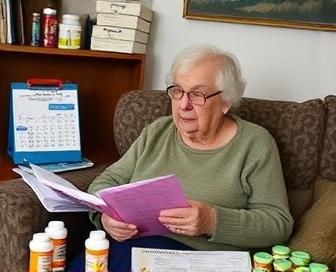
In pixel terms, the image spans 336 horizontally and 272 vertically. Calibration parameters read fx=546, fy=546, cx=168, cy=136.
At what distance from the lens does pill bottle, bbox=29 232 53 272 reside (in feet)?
4.42

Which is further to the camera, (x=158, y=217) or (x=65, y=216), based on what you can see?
(x=65, y=216)

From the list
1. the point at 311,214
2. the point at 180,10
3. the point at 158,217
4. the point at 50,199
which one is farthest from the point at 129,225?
the point at 180,10

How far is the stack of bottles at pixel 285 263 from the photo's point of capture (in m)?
1.33

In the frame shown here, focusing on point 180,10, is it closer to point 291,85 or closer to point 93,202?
point 291,85

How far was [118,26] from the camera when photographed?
7.13 ft

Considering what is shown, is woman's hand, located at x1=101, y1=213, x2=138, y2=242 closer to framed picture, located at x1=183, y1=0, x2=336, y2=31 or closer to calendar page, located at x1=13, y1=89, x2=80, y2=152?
calendar page, located at x1=13, y1=89, x2=80, y2=152

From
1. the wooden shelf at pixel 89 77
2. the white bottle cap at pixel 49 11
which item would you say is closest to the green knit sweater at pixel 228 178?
the wooden shelf at pixel 89 77

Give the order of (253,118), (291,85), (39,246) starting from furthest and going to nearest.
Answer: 1. (291,85)
2. (253,118)
3. (39,246)

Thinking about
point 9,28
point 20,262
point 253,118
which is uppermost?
point 9,28

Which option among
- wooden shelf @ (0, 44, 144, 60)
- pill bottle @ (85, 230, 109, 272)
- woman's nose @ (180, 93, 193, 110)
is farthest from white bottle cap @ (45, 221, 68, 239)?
wooden shelf @ (0, 44, 144, 60)

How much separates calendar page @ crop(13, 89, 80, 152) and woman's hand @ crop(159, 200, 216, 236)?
79cm

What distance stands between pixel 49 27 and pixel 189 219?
1086 mm

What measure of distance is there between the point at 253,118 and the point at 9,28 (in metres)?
0.97

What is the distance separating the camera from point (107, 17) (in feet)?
7.16
